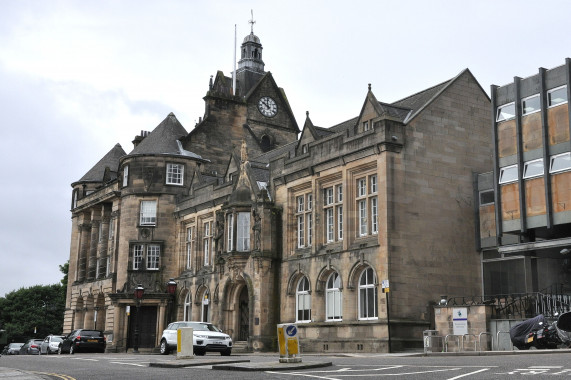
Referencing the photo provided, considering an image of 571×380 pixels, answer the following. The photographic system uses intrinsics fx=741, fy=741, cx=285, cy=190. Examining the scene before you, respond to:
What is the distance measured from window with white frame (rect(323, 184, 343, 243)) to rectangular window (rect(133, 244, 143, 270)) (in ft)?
61.8

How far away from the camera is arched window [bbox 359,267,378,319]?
33844 mm

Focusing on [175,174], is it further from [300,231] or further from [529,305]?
[529,305]

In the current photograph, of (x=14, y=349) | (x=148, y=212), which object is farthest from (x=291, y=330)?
(x=14, y=349)

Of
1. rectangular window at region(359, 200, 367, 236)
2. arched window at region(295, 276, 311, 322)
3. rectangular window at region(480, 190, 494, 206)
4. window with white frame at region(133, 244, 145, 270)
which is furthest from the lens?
window with white frame at region(133, 244, 145, 270)

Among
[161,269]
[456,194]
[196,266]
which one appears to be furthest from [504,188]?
[161,269]

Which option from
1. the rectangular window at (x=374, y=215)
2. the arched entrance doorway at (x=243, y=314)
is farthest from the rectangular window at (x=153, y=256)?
the rectangular window at (x=374, y=215)

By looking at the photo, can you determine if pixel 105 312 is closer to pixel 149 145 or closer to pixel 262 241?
pixel 149 145

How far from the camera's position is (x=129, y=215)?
52656 millimetres

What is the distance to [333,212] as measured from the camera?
37.0m

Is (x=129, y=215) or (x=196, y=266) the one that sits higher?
(x=129, y=215)

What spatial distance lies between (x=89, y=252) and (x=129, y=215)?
1155cm

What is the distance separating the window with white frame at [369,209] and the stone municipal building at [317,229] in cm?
6

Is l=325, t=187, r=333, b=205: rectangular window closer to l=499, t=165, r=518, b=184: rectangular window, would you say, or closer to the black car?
l=499, t=165, r=518, b=184: rectangular window

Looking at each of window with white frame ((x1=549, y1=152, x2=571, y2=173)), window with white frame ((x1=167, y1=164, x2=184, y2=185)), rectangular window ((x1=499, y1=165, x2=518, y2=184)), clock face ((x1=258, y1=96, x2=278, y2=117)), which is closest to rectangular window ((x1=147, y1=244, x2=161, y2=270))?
window with white frame ((x1=167, y1=164, x2=184, y2=185))
